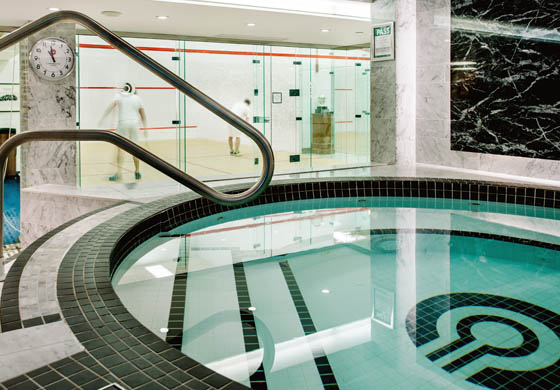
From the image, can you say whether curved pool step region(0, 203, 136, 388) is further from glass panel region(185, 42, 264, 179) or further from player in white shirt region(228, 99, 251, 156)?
player in white shirt region(228, 99, 251, 156)

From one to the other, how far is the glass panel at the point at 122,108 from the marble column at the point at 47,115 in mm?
142

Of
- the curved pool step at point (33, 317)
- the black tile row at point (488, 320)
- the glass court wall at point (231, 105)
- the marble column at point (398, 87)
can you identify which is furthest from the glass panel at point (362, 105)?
the curved pool step at point (33, 317)

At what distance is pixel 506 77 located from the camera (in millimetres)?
6797

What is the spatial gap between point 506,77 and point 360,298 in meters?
4.84

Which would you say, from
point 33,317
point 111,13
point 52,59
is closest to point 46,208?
point 52,59

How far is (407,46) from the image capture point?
7.90 metres

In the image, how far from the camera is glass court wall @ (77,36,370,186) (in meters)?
6.71

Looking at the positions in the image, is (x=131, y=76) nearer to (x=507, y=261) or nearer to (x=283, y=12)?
(x=283, y=12)

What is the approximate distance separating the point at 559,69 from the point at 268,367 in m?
5.54

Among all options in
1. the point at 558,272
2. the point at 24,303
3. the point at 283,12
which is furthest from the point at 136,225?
the point at 283,12

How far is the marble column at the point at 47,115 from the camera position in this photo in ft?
20.4

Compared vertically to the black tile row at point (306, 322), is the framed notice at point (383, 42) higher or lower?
higher

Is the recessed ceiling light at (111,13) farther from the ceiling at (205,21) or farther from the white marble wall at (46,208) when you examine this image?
the white marble wall at (46,208)

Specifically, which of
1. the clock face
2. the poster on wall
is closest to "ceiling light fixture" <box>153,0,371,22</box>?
the clock face
